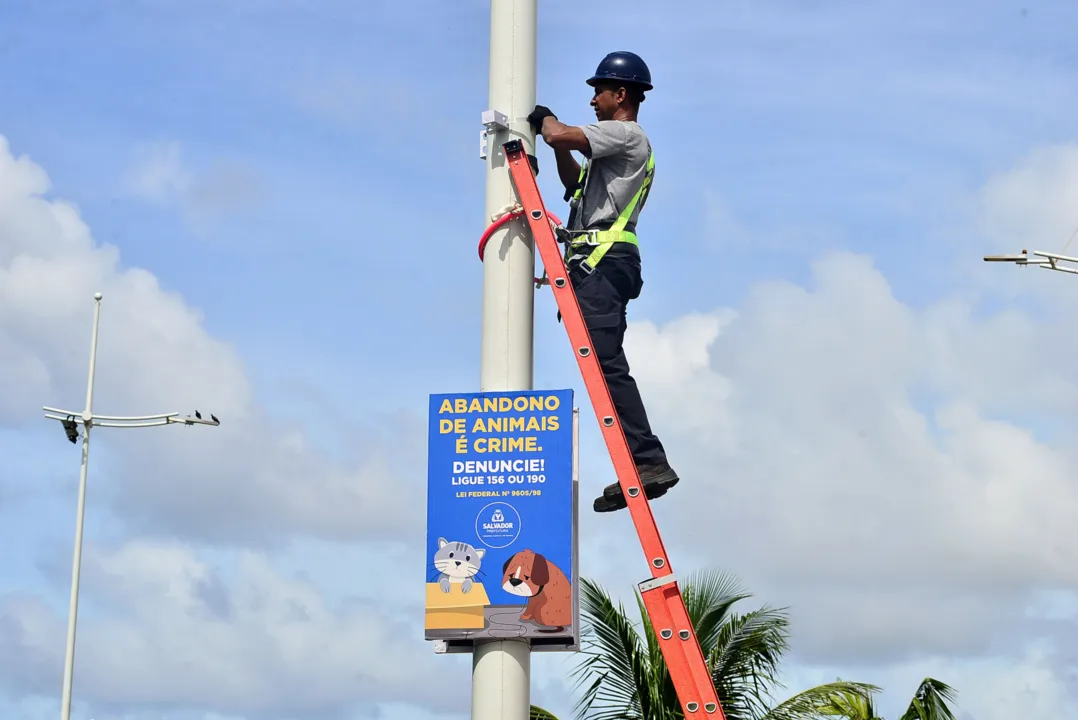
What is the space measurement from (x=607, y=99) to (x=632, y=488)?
→ 2.34 m

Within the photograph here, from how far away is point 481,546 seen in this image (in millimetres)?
8391

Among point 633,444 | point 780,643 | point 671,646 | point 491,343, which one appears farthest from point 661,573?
point 780,643

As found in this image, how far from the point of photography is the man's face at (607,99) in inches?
370

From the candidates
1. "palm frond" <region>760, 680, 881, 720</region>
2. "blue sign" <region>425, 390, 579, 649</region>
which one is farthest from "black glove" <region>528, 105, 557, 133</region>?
"palm frond" <region>760, 680, 881, 720</region>

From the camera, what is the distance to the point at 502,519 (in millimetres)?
8406

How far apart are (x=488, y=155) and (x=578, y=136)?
518 millimetres

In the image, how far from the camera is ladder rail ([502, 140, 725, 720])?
8.13 m

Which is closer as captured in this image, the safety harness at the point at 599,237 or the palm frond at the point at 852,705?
the safety harness at the point at 599,237

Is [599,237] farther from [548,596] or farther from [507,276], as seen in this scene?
[548,596]

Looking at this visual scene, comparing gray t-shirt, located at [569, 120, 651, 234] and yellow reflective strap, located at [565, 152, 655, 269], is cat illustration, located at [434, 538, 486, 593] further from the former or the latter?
gray t-shirt, located at [569, 120, 651, 234]

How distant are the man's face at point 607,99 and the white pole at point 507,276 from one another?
45 centimetres

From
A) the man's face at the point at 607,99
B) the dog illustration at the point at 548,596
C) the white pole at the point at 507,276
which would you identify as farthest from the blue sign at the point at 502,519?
the man's face at the point at 607,99

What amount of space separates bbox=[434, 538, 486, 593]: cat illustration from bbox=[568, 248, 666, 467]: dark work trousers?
1.11 meters

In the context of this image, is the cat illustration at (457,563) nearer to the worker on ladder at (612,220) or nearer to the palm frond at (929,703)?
the worker on ladder at (612,220)
